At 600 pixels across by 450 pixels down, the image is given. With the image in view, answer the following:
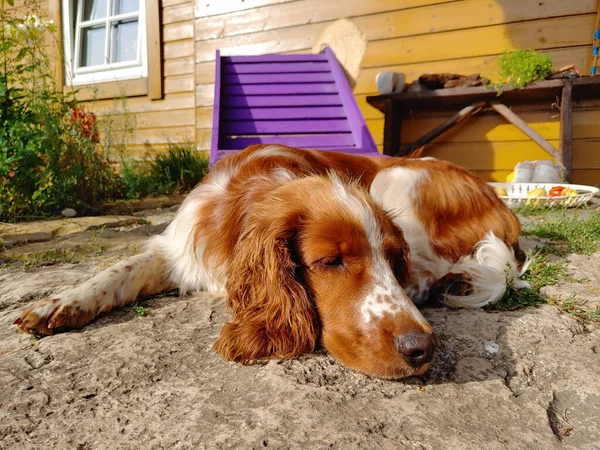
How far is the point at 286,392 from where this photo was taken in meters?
1.38

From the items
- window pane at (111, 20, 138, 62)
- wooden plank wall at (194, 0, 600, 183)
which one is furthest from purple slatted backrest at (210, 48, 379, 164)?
window pane at (111, 20, 138, 62)

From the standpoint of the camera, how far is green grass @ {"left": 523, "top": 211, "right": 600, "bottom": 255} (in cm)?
315

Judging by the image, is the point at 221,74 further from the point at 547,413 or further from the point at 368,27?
the point at 547,413

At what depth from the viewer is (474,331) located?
1.86m

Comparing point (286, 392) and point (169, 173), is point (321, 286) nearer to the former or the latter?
point (286, 392)

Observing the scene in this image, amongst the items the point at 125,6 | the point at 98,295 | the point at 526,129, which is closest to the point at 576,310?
the point at 98,295

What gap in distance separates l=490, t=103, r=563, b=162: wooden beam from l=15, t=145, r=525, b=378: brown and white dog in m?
2.93

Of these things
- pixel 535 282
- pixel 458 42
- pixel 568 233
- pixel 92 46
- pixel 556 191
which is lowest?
pixel 535 282

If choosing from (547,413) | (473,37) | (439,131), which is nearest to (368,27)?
(473,37)

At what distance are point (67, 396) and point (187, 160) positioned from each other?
5772 mm

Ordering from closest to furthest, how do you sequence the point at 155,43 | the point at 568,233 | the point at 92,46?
the point at 568,233
the point at 155,43
the point at 92,46

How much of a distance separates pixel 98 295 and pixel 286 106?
402 cm

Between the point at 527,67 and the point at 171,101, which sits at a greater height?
the point at 527,67

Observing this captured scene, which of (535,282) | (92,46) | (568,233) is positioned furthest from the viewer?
(92,46)
